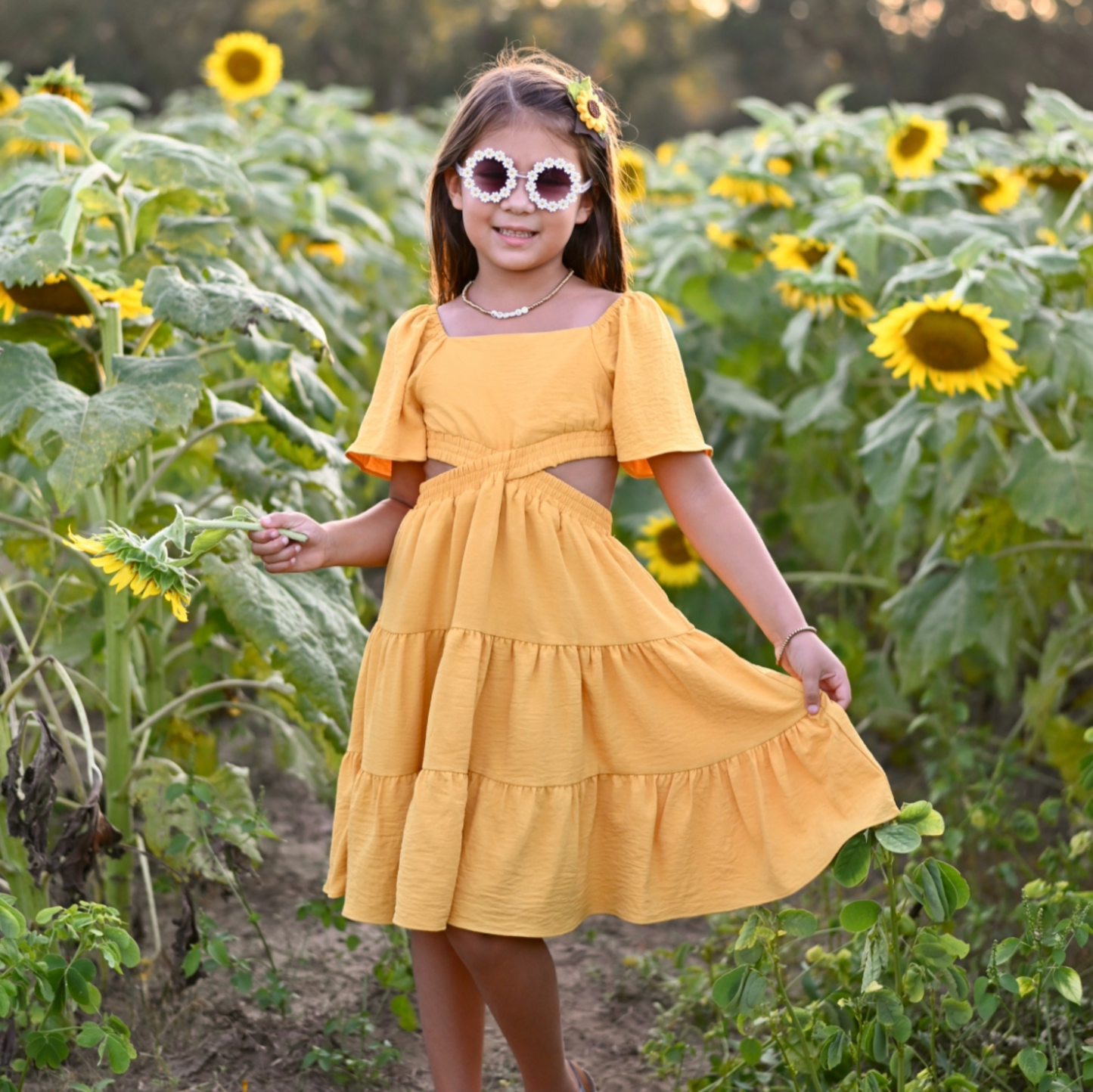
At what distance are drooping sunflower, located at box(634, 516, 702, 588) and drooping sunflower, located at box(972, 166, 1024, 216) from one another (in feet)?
4.19

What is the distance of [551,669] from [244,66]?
14.7ft

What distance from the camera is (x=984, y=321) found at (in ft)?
8.66

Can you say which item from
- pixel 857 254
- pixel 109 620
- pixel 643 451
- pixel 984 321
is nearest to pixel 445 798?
pixel 643 451

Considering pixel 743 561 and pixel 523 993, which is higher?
pixel 743 561

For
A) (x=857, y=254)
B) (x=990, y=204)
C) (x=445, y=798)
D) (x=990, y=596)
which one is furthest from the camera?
(x=990, y=204)

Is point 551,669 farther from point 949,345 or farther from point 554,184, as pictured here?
point 949,345

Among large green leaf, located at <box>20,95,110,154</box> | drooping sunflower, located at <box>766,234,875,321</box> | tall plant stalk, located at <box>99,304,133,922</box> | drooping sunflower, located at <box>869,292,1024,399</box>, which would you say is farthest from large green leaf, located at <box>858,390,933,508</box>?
large green leaf, located at <box>20,95,110,154</box>

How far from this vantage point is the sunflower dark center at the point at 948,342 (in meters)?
2.68

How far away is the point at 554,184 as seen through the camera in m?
1.83

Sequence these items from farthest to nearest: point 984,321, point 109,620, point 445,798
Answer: point 984,321 → point 109,620 → point 445,798

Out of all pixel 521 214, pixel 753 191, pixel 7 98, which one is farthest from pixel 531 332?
pixel 7 98

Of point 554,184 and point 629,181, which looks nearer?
point 554,184

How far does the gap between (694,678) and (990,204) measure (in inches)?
102

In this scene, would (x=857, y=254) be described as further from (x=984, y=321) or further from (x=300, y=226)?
(x=300, y=226)
